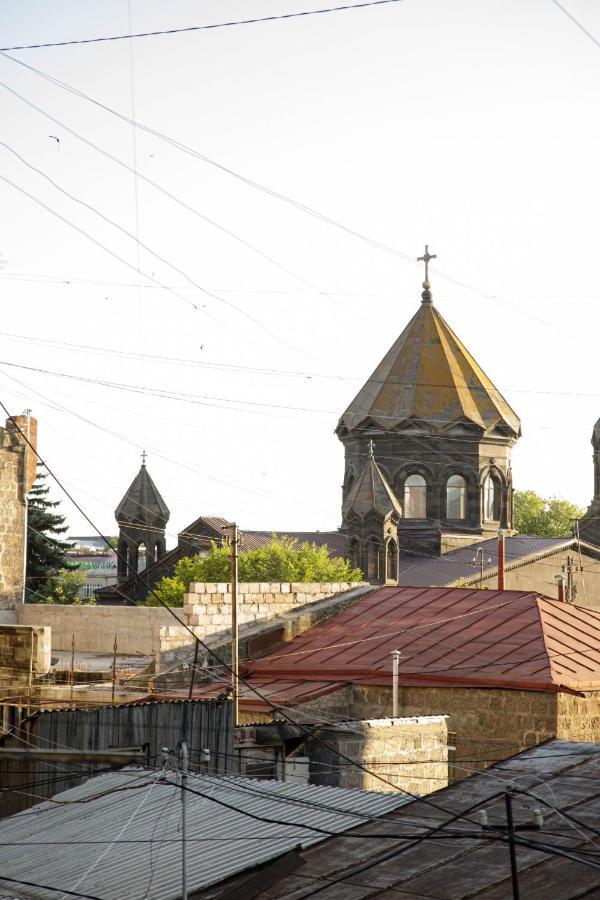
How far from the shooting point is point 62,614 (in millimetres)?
33844

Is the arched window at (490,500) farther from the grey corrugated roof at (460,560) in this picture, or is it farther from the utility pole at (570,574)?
the utility pole at (570,574)

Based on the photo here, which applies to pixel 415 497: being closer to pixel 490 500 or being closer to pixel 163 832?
pixel 490 500

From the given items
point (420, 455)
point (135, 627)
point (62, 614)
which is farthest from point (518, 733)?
point (420, 455)

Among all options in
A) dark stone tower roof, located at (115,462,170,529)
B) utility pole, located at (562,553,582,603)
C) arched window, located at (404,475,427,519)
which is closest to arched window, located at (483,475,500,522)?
arched window, located at (404,475,427,519)

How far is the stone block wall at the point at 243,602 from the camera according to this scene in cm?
2534

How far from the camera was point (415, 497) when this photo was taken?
182 feet

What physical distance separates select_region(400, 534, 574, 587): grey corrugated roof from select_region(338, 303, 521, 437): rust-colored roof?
4636 millimetres

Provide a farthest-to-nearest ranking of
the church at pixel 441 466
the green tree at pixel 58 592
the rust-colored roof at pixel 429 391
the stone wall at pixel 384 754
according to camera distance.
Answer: the green tree at pixel 58 592, the rust-colored roof at pixel 429 391, the church at pixel 441 466, the stone wall at pixel 384 754

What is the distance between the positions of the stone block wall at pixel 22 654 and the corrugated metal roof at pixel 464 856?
12.2m

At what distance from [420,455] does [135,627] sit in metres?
24.2

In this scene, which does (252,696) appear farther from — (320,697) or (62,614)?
(62,614)

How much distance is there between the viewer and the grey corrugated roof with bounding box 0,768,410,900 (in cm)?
1211

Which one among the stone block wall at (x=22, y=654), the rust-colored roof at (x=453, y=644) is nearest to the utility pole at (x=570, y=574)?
the rust-colored roof at (x=453, y=644)

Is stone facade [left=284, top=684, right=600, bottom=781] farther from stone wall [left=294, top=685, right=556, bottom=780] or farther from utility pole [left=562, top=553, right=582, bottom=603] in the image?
utility pole [left=562, top=553, right=582, bottom=603]
